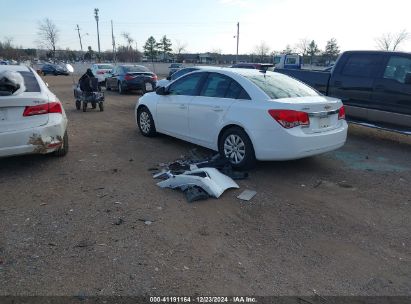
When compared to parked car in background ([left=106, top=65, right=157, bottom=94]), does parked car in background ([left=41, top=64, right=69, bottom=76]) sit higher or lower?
lower

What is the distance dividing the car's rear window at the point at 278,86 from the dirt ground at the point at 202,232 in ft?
3.91

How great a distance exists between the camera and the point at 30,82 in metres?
5.80

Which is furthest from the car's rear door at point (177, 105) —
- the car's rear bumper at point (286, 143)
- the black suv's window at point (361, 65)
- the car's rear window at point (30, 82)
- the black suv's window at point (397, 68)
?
the black suv's window at point (397, 68)

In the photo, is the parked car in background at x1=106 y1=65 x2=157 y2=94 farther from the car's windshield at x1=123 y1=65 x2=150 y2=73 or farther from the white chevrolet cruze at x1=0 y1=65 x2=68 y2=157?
the white chevrolet cruze at x1=0 y1=65 x2=68 y2=157

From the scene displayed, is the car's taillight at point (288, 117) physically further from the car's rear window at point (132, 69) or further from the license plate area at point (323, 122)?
the car's rear window at point (132, 69)

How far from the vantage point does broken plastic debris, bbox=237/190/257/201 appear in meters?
4.71

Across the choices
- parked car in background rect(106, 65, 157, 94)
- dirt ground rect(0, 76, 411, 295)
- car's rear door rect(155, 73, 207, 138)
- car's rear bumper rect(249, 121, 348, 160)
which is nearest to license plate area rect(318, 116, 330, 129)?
→ car's rear bumper rect(249, 121, 348, 160)

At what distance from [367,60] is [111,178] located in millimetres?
6176

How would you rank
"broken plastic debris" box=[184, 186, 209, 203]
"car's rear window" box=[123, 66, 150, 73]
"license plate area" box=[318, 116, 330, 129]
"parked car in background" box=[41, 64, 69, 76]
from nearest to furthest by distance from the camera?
1. "broken plastic debris" box=[184, 186, 209, 203]
2. "license plate area" box=[318, 116, 330, 129]
3. "car's rear window" box=[123, 66, 150, 73]
4. "parked car in background" box=[41, 64, 69, 76]

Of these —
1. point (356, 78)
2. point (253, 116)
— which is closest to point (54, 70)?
point (356, 78)

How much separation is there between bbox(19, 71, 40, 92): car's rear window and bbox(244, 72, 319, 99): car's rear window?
3.37 metres

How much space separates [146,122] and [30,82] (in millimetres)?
2676

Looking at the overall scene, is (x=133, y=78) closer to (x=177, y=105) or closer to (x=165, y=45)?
(x=177, y=105)

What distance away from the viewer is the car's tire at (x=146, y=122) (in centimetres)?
781
